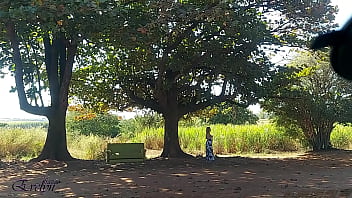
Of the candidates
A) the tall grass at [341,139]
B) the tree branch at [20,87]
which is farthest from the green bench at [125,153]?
the tall grass at [341,139]

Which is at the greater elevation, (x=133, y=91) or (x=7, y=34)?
→ (x=7, y=34)

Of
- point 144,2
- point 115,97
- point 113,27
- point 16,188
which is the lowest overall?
point 16,188

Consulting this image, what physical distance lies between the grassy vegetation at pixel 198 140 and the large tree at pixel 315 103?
1.97 metres

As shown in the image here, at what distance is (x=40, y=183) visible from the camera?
11719 millimetres

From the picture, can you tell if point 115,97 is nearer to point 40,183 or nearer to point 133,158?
point 133,158

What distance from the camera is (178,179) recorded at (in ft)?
39.4

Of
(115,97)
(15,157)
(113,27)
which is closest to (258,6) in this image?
(113,27)

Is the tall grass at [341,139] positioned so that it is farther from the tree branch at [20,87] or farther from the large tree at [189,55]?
the tree branch at [20,87]

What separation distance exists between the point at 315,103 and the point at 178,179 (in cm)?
1149

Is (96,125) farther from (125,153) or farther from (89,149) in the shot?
(125,153)

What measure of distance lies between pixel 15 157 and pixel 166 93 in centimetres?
825

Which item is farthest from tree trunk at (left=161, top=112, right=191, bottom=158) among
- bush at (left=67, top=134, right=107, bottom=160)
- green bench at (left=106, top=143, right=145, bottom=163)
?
bush at (left=67, top=134, right=107, bottom=160)

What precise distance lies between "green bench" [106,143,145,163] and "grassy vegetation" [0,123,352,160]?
18.0 feet

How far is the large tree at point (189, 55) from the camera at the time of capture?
508 inches
